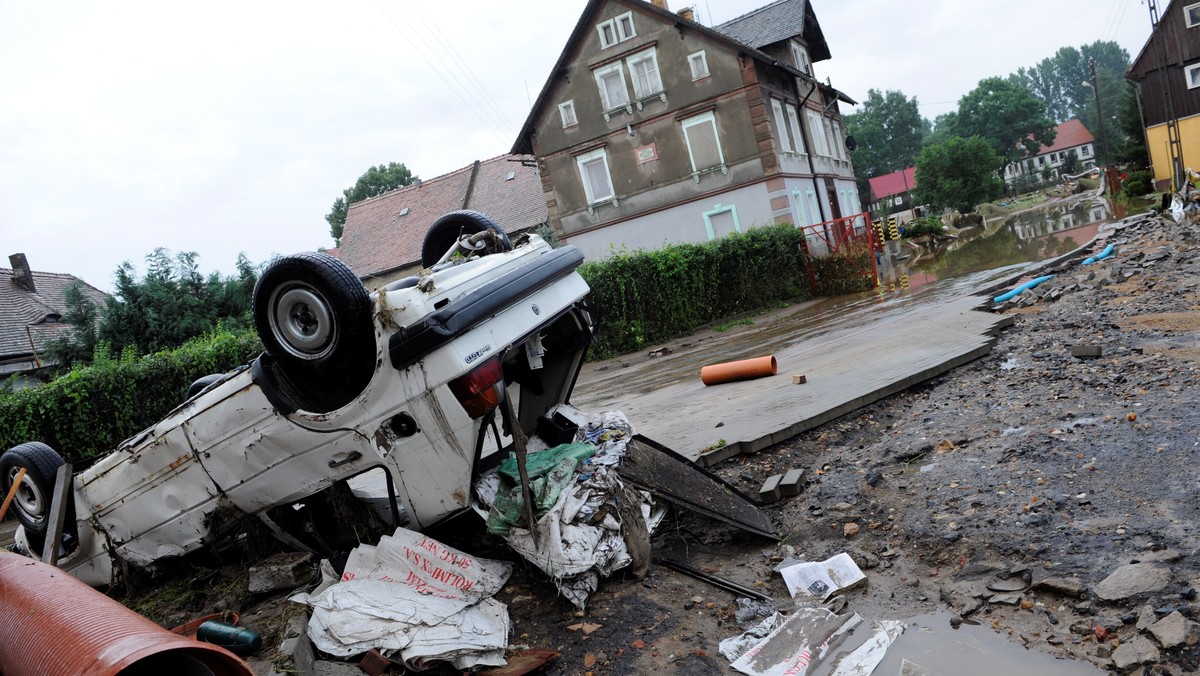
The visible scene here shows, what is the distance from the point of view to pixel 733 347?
15203 millimetres

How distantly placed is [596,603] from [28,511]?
393cm

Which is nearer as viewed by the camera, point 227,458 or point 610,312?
point 227,458

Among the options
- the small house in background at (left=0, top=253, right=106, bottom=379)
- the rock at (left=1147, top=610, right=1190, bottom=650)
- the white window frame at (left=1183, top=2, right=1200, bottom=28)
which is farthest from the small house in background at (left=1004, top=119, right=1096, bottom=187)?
the rock at (left=1147, top=610, right=1190, bottom=650)

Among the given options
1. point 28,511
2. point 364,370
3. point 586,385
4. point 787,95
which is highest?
point 787,95

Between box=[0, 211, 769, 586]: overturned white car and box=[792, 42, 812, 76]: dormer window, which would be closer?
box=[0, 211, 769, 586]: overturned white car

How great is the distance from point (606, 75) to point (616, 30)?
1.59 m

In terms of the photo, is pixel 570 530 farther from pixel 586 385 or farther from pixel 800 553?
pixel 586 385

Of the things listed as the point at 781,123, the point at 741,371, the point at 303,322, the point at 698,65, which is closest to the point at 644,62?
the point at 698,65

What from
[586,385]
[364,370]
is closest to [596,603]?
[364,370]

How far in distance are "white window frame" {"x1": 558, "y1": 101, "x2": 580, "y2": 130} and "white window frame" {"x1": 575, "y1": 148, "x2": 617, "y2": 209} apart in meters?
1.22

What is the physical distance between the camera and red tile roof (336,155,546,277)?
125ft

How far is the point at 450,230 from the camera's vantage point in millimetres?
5371

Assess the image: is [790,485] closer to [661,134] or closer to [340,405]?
[340,405]

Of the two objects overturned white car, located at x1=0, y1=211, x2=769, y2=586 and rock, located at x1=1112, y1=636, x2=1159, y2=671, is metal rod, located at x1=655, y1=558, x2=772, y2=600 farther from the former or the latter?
rock, located at x1=1112, y1=636, x2=1159, y2=671
